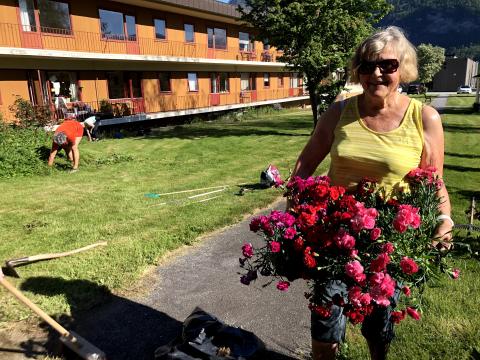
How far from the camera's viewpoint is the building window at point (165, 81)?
2442cm

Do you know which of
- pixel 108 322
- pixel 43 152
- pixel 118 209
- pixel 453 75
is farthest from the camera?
pixel 453 75

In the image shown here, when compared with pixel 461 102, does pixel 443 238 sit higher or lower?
higher

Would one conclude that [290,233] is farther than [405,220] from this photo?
Yes

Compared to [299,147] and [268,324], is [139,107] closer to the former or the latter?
[299,147]

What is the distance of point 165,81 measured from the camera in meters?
24.7

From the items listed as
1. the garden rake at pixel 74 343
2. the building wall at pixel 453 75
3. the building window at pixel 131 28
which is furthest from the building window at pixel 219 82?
the building wall at pixel 453 75

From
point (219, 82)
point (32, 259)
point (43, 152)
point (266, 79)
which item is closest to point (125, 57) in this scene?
point (219, 82)

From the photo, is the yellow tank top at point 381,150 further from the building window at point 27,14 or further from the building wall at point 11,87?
A: the building window at point 27,14

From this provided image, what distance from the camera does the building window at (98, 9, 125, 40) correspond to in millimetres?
20359

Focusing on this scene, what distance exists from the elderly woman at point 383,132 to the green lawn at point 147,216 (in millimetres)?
1349

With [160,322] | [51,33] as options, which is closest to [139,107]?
[51,33]

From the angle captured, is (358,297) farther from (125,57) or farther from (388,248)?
(125,57)

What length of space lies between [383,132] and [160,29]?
24203 millimetres

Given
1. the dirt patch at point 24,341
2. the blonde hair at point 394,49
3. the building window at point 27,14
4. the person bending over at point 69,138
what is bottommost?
the dirt patch at point 24,341
